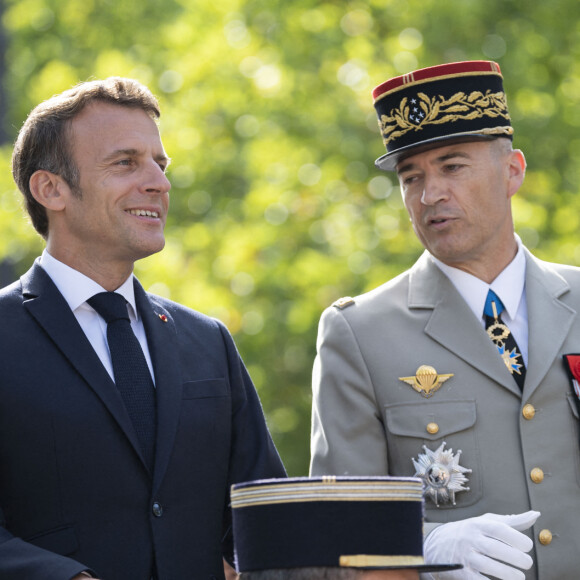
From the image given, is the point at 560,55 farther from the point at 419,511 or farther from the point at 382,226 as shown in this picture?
the point at 419,511

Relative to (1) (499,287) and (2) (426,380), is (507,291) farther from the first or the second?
(2) (426,380)

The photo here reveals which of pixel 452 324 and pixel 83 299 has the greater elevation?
pixel 83 299

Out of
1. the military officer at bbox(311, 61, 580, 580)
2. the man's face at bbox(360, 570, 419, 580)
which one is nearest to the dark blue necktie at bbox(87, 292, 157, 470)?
the military officer at bbox(311, 61, 580, 580)

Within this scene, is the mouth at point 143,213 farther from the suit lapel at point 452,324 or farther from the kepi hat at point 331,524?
the kepi hat at point 331,524

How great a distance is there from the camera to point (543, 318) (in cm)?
372

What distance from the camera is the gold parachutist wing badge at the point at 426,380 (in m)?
3.66

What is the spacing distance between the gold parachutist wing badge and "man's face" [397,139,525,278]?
0.40 meters

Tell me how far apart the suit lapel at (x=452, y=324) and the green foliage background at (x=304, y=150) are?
410cm

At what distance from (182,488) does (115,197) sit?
0.90 metres

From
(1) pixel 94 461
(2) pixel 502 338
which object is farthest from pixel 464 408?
(1) pixel 94 461

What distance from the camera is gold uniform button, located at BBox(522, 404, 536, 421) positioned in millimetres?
3566

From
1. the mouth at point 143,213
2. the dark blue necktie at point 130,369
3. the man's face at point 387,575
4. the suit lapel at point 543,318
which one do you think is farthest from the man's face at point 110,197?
the man's face at point 387,575

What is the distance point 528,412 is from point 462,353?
0.29m

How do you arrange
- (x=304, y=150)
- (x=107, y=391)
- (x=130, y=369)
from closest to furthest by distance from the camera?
(x=107, y=391), (x=130, y=369), (x=304, y=150)
